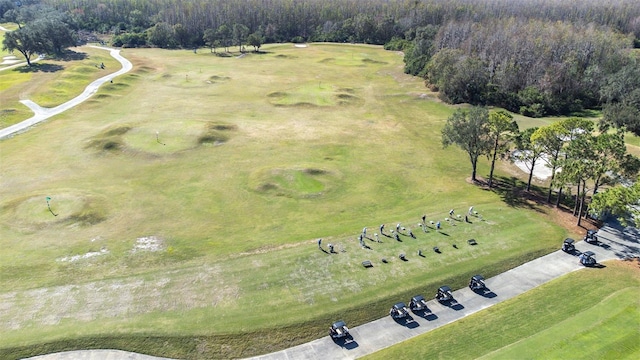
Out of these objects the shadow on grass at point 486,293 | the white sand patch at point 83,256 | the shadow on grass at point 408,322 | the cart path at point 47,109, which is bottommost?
the shadow on grass at point 408,322

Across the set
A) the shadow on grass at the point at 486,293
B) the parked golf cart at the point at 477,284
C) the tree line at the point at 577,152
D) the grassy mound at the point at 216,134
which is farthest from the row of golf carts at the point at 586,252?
the grassy mound at the point at 216,134

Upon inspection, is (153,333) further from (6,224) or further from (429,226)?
(429,226)

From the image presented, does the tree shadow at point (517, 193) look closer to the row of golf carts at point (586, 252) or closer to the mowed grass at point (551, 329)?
the row of golf carts at point (586, 252)

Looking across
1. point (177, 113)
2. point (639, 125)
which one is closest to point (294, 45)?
point (177, 113)

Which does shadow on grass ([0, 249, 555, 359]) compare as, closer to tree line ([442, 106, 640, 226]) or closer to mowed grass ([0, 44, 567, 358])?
mowed grass ([0, 44, 567, 358])

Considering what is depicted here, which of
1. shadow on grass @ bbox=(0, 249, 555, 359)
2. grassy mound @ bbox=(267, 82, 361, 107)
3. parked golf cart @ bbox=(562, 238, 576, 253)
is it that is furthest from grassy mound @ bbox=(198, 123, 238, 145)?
parked golf cart @ bbox=(562, 238, 576, 253)

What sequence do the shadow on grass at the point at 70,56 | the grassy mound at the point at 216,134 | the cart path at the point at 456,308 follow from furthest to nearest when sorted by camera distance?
the shadow on grass at the point at 70,56 → the grassy mound at the point at 216,134 → the cart path at the point at 456,308

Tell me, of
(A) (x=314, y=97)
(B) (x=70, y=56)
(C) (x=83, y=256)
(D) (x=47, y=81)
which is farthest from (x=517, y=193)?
(B) (x=70, y=56)

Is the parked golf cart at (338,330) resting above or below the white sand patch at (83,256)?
below
